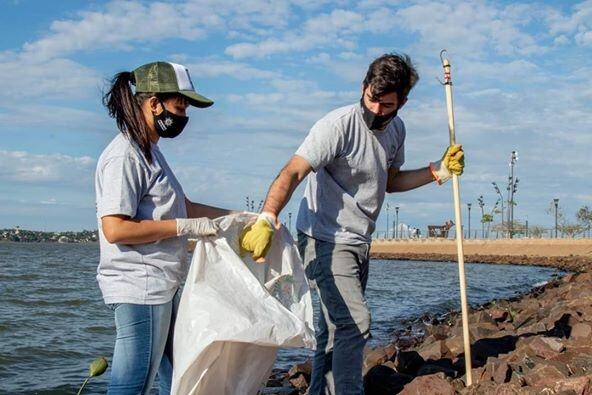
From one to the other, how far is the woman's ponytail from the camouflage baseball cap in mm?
61

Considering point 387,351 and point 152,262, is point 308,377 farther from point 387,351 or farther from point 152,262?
point 152,262

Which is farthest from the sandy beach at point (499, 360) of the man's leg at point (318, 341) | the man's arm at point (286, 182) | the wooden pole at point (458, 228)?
the man's arm at point (286, 182)

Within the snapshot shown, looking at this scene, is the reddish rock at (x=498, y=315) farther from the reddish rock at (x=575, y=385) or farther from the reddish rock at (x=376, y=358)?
the reddish rock at (x=575, y=385)

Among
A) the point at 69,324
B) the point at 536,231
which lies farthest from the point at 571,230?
the point at 69,324

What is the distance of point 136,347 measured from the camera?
3.21 metres

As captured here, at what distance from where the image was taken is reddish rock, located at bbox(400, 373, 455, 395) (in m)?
4.86

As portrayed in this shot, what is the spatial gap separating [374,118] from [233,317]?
148 cm

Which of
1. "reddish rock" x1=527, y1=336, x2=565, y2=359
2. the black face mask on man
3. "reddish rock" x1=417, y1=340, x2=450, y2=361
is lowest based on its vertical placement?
"reddish rock" x1=417, y1=340, x2=450, y2=361

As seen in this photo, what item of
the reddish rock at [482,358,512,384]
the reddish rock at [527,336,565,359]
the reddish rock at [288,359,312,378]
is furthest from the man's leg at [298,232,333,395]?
the reddish rock at [288,359,312,378]

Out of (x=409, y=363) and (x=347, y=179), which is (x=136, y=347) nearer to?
(x=347, y=179)

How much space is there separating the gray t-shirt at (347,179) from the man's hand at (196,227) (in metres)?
0.82

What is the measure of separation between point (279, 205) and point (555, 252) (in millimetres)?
46347

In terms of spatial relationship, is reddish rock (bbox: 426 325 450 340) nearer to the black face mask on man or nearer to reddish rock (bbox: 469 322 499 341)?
reddish rock (bbox: 469 322 499 341)

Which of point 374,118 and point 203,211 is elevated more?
point 374,118
